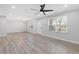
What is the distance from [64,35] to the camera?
7.15 metres

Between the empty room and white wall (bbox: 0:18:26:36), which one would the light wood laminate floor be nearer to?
the empty room

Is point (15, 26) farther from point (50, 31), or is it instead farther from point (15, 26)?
point (50, 31)

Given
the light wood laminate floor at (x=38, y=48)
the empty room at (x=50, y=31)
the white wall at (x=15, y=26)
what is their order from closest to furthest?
1. the light wood laminate floor at (x=38, y=48)
2. the empty room at (x=50, y=31)
3. the white wall at (x=15, y=26)

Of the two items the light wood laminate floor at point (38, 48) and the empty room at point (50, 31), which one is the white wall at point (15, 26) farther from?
the light wood laminate floor at point (38, 48)

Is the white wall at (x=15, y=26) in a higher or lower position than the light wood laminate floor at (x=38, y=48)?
higher

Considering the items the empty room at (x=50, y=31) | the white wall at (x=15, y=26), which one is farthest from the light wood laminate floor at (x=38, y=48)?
the white wall at (x=15, y=26)

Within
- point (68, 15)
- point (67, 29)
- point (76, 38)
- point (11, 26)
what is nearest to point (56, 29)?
point (67, 29)


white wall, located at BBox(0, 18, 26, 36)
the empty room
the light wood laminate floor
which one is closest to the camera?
the light wood laminate floor

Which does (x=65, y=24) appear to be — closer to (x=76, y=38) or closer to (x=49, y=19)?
(x=76, y=38)

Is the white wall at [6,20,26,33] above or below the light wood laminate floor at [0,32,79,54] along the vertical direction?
above

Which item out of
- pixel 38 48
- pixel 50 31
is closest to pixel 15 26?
pixel 50 31

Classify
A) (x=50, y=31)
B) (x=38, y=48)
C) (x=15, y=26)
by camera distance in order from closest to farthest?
(x=38, y=48) → (x=50, y=31) → (x=15, y=26)

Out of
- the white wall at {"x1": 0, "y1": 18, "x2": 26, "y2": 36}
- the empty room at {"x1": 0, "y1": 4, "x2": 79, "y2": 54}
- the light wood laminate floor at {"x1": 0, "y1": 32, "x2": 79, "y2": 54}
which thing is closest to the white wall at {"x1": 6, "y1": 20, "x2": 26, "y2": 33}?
the white wall at {"x1": 0, "y1": 18, "x2": 26, "y2": 36}

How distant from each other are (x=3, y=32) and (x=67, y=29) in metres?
7.78
